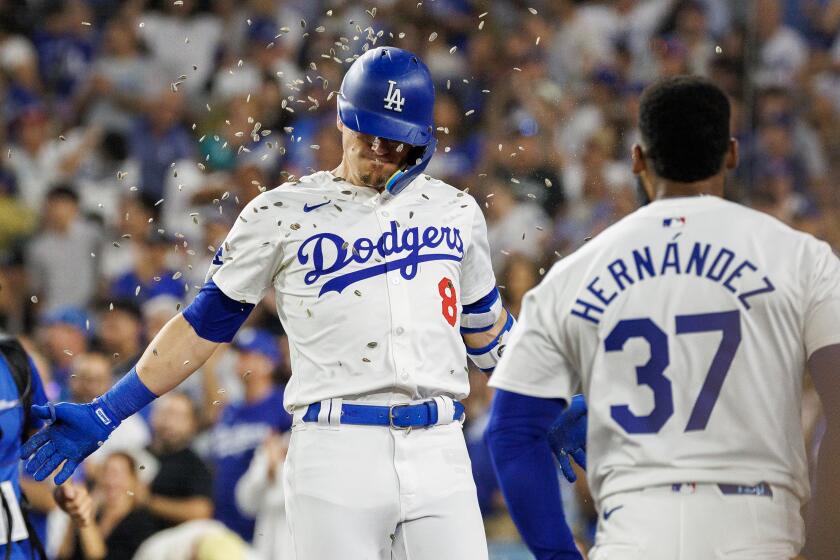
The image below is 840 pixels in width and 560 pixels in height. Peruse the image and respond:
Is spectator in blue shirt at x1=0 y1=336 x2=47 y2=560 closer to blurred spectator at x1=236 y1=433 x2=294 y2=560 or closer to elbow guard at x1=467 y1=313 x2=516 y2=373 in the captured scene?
elbow guard at x1=467 y1=313 x2=516 y2=373

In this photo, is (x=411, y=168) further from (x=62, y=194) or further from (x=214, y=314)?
(x=62, y=194)

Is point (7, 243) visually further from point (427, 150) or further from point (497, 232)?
point (427, 150)

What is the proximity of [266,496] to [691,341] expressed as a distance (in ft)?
14.0

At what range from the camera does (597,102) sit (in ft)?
24.7

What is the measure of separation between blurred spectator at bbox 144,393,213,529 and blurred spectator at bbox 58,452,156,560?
87mm

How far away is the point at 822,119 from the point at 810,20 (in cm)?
71

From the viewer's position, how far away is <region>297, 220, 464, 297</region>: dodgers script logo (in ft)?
12.3

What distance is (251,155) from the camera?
8141 mm

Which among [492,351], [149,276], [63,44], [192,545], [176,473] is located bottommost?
[192,545]

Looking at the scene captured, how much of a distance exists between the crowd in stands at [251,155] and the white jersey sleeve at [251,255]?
1.93m

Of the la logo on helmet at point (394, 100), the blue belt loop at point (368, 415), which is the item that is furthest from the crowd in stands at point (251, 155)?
the blue belt loop at point (368, 415)

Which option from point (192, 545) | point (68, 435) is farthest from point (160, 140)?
point (68, 435)

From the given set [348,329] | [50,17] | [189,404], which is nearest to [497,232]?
[189,404]

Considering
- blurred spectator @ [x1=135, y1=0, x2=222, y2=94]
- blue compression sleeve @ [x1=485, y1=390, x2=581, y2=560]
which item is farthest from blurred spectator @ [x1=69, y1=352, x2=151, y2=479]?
blue compression sleeve @ [x1=485, y1=390, x2=581, y2=560]
